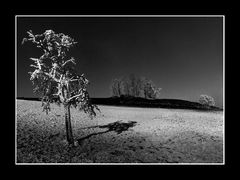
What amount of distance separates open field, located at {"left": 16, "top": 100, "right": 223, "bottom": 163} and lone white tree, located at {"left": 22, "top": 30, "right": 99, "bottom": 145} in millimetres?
817

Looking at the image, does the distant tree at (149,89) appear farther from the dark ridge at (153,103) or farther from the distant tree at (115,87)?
the distant tree at (115,87)

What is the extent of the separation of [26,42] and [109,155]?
17.6 ft

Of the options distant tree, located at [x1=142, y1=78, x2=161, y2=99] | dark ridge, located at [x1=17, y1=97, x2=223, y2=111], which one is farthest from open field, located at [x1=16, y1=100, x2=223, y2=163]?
distant tree, located at [x1=142, y1=78, x2=161, y2=99]

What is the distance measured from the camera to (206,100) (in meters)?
10.6

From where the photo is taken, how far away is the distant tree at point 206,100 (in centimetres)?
1033

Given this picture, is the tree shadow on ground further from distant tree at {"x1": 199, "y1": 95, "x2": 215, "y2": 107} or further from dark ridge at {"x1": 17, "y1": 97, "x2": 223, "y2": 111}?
distant tree at {"x1": 199, "y1": 95, "x2": 215, "y2": 107}

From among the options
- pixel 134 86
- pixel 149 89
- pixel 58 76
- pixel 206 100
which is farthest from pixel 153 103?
pixel 58 76

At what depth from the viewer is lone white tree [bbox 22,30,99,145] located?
9.16 meters

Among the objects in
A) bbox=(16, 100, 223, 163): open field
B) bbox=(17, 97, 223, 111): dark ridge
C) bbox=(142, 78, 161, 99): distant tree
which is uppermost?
bbox=(142, 78, 161, 99): distant tree

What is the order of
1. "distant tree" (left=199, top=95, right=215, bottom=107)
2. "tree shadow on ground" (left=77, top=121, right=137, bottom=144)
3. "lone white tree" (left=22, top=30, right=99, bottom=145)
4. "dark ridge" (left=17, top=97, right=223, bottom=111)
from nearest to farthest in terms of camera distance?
"lone white tree" (left=22, top=30, right=99, bottom=145) < "distant tree" (left=199, top=95, right=215, bottom=107) < "tree shadow on ground" (left=77, top=121, right=137, bottom=144) < "dark ridge" (left=17, top=97, right=223, bottom=111)

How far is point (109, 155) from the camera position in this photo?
929 cm

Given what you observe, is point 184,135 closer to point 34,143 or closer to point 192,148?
point 192,148

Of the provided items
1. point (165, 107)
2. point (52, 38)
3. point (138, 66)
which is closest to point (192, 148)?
point (165, 107)

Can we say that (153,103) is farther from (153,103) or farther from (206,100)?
(206,100)
